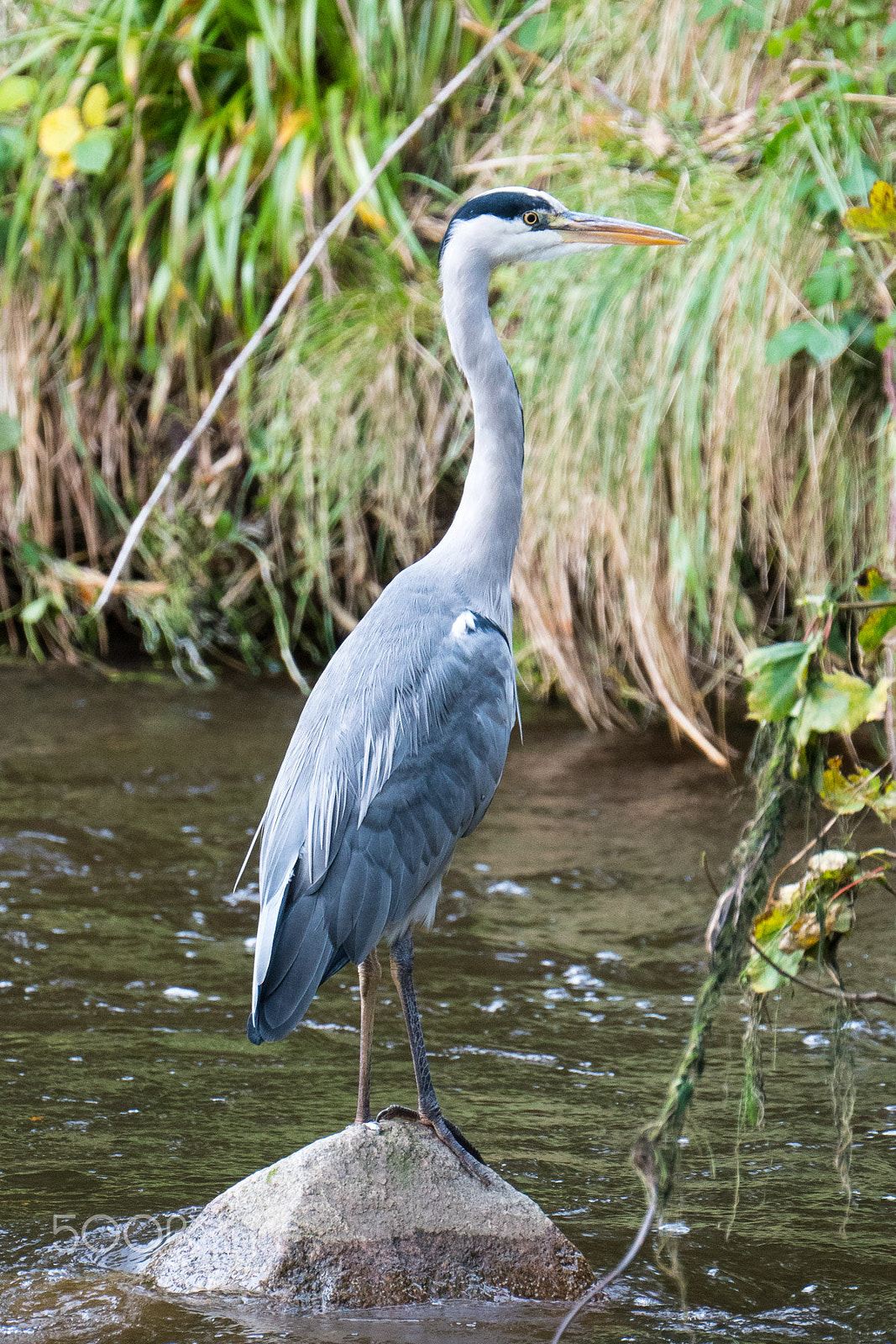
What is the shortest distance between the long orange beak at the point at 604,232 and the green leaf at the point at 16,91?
3.75m

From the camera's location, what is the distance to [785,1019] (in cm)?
387

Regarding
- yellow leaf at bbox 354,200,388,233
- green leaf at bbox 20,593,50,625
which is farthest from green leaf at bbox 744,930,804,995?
green leaf at bbox 20,593,50,625

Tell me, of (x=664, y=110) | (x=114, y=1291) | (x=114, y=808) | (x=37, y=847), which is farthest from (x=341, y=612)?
(x=114, y=1291)

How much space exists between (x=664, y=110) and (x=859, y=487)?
1.44 metres

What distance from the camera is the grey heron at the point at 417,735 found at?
9.23 ft

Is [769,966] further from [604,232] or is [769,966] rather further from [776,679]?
[604,232]

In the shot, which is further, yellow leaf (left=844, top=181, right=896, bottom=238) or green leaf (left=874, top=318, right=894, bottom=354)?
green leaf (left=874, top=318, right=894, bottom=354)

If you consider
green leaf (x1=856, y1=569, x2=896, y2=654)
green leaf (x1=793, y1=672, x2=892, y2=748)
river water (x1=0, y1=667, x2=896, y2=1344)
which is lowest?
river water (x1=0, y1=667, x2=896, y2=1344)

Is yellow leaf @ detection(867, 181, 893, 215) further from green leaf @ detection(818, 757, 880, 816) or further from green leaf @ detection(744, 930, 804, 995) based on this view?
green leaf @ detection(744, 930, 804, 995)

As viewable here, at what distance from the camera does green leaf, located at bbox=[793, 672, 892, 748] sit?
232 centimetres
